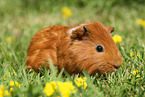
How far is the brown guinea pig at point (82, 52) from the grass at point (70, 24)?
0.16m

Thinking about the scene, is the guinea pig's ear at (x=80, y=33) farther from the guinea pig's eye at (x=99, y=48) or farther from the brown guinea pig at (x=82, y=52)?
the guinea pig's eye at (x=99, y=48)

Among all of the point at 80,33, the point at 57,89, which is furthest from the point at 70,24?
the point at 57,89

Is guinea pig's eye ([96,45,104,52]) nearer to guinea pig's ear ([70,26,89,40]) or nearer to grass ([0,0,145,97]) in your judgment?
guinea pig's ear ([70,26,89,40])

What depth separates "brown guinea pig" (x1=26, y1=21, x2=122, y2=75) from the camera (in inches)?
96.0

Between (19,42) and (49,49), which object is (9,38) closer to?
(19,42)

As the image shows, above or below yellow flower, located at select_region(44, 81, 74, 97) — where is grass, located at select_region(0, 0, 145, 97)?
above

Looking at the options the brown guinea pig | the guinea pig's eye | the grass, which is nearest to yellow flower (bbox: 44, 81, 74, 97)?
the grass

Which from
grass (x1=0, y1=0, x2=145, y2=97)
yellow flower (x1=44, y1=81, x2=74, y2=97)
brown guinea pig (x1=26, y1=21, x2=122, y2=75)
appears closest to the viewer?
yellow flower (x1=44, y1=81, x2=74, y2=97)

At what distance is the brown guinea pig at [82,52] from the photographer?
8.00 ft

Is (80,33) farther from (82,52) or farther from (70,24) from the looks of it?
(70,24)

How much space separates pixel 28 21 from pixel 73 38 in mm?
3318

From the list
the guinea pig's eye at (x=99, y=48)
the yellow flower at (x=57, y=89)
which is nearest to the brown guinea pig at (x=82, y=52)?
the guinea pig's eye at (x=99, y=48)

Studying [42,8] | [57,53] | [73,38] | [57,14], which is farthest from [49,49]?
[42,8]

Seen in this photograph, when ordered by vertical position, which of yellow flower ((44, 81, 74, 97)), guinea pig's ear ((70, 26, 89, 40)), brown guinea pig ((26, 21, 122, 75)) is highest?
guinea pig's ear ((70, 26, 89, 40))
